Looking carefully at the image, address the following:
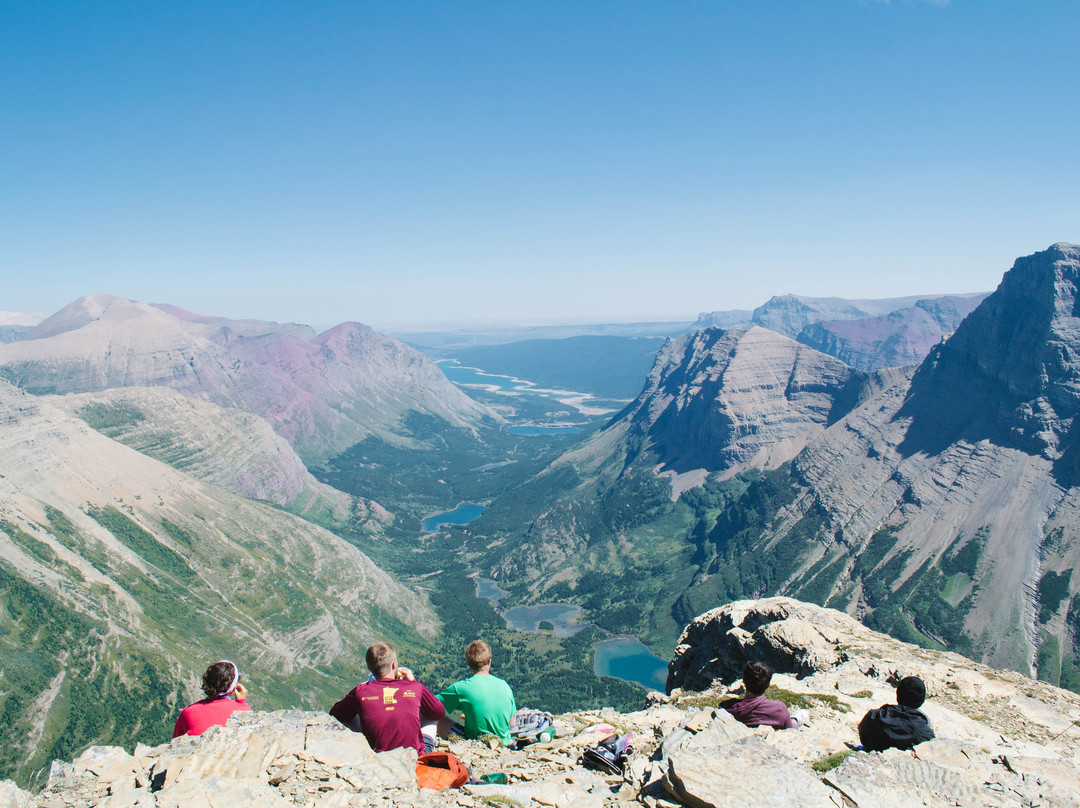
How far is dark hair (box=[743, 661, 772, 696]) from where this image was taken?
22.7 metres

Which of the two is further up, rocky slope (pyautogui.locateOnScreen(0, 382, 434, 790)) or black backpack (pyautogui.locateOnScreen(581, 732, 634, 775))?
black backpack (pyautogui.locateOnScreen(581, 732, 634, 775))

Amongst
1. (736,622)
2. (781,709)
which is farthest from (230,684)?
(736,622)

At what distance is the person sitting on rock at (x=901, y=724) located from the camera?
20.8 meters

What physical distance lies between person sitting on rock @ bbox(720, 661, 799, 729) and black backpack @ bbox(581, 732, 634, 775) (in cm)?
462

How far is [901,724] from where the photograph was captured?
21.0 metres

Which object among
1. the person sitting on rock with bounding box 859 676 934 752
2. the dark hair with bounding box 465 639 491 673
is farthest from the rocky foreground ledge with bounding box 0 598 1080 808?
the dark hair with bounding box 465 639 491 673

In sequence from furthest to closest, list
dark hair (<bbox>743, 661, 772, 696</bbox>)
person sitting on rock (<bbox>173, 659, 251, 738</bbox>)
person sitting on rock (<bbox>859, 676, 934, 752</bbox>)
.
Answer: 1. dark hair (<bbox>743, 661, 772, 696</bbox>)
2. person sitting on rock (<bbox>859, 676, 934, 752</bbox>)
3. person sitting on rock (<bbox>173, 659, 251, 738</bbox>)

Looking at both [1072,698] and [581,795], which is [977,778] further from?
[1072,698]

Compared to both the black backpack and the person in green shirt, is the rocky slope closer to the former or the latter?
the person in green shirt

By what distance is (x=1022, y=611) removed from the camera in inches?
7274

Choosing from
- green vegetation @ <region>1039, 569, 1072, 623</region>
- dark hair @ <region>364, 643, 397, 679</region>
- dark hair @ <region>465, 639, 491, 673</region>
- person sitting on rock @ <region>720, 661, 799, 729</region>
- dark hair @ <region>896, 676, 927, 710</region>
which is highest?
dark hair @ <region>364, 643, 397, 679</region>

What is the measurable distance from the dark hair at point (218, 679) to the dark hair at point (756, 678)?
19.2 metres

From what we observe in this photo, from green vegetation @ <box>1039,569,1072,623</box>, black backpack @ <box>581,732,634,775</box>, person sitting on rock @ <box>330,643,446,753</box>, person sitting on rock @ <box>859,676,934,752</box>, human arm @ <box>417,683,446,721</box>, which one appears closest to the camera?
person sitting on rock @ <box>330,643,446,753</box>

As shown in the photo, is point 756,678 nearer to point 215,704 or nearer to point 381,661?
point 381,661
